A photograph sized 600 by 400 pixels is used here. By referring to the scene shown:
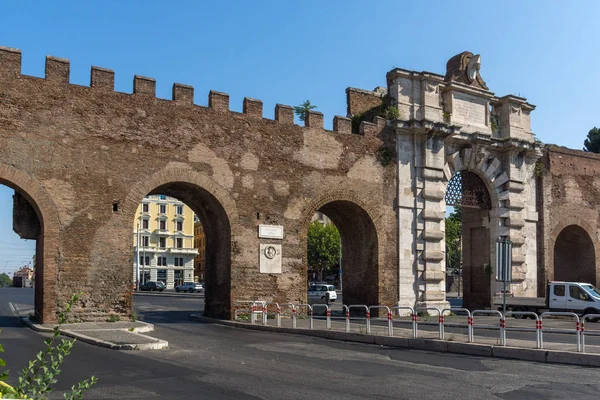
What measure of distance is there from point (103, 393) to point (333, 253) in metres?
64.4

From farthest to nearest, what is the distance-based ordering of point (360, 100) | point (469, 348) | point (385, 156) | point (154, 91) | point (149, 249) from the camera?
point (149, 249) → point (360, 100) → point (385, 156) → point (154, 91) → point (469, 348)

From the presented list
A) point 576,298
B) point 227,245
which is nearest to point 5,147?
point 227,245

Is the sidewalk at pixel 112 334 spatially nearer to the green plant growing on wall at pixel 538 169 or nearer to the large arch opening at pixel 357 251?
the large arch opening at pixel 357 251

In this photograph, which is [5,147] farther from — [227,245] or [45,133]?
[227,245]

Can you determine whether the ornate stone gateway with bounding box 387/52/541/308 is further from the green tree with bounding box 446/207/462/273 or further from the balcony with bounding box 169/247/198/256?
the balcony with bounding box 169/247/198/256

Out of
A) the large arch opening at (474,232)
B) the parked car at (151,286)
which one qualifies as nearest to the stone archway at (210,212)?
the large arch opening at (474,232)

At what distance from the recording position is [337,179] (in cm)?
2275

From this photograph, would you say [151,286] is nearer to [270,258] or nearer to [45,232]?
[270,258]

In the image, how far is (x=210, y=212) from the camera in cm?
2145

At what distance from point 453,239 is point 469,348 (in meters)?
64.1

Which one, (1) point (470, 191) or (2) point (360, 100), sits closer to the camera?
(2) point (360, 100)

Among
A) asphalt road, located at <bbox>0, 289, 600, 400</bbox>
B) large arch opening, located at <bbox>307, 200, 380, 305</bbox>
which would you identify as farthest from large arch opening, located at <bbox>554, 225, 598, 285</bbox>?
asphalt road, located at <bbox>0, 289, 600, 400</bbox>

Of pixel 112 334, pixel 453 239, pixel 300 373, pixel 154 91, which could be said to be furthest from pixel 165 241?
pixel 300 373

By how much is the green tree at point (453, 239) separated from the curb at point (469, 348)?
185 ft
